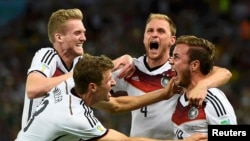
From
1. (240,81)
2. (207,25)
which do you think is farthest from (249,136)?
(207,25)

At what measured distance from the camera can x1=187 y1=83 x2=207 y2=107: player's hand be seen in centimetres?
588

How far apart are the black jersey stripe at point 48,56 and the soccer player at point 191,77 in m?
1.00

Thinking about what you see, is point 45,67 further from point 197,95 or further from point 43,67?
point 197,95

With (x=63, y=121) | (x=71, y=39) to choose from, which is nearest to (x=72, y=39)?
(x=71, y=39)

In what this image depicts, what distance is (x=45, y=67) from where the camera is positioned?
21.6 feet

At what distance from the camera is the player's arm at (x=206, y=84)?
589 centimetres

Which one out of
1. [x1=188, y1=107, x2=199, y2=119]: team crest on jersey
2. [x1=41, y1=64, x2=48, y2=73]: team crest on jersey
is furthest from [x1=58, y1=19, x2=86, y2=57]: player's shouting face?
[x1=188, y1=107, x2=199, y2=119]: team crest on jersey

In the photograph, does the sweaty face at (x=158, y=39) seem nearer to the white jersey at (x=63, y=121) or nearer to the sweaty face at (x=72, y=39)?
the sweaty face at (x=72, y=39)

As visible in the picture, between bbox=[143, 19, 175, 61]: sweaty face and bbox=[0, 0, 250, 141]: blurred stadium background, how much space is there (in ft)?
20.5

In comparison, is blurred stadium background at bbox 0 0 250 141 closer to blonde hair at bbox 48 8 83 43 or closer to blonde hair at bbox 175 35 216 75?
blonde hair at bbox 48 8 83 43

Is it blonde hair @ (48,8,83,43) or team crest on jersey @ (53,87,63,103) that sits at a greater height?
blonde hair @ (48,8,83,43)

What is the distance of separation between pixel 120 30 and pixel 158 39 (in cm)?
824

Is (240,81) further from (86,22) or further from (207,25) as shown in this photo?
(86,22)

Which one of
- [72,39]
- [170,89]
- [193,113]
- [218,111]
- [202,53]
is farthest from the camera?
[72,39]
